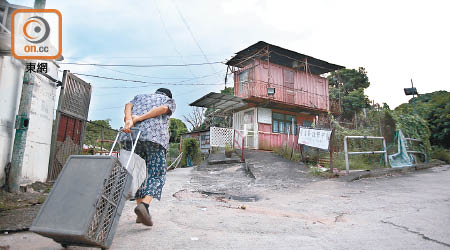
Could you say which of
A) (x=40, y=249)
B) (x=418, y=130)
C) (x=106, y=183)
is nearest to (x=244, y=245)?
(x=106, y=183)

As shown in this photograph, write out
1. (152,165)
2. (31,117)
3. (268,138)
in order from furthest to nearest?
(268,138) < (31,117) < (152,165)

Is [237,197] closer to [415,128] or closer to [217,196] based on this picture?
[217,196]

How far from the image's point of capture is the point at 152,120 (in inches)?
102

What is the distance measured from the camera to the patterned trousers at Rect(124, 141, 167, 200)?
2566mm

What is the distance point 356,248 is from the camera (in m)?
2.03

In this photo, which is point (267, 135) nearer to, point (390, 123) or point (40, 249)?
point (390, 123)

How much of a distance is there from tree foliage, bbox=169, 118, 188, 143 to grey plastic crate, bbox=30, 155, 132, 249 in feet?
82.4

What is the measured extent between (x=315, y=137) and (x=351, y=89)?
62.0 feet

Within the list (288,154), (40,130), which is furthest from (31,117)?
(288,154)

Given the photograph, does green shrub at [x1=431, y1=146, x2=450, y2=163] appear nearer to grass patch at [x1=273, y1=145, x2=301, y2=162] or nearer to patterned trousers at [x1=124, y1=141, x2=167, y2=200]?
grass patch at [x1=273, y1=145, x2=301, y2=162]

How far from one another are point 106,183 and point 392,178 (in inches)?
275

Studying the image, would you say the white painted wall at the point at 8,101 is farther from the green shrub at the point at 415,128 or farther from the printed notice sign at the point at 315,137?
the green shrub at the point at 415,128

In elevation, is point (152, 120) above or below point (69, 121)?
below
